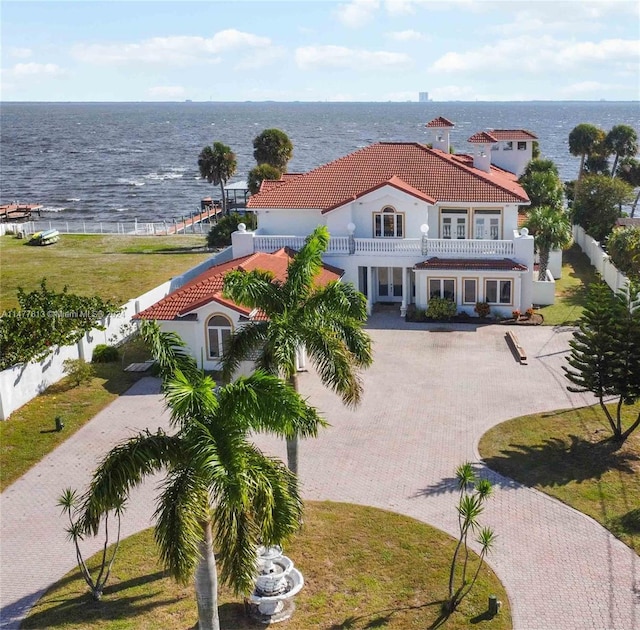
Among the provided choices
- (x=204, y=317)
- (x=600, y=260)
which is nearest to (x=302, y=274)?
(x=204, y=317)

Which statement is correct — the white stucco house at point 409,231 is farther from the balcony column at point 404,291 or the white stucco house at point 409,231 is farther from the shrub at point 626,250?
the shrub at point 626,250

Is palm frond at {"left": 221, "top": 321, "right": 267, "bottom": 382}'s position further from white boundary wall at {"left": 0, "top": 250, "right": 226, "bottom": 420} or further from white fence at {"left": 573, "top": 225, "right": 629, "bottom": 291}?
white fence at {"left": 573, "top": 225, "right": 629, "bottom": 291}

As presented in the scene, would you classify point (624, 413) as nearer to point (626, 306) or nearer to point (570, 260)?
point (626, 306)

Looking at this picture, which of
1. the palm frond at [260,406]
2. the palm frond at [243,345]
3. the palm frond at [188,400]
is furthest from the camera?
the palm frond at [243,345]

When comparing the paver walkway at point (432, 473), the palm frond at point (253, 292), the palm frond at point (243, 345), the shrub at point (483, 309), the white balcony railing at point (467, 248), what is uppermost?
the palm frond at point (253, 292)

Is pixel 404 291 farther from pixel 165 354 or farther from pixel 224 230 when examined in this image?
pixel 165 354

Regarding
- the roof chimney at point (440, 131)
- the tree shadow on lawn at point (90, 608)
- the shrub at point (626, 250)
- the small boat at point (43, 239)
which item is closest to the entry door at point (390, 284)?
the shrub at point (626, 250)
